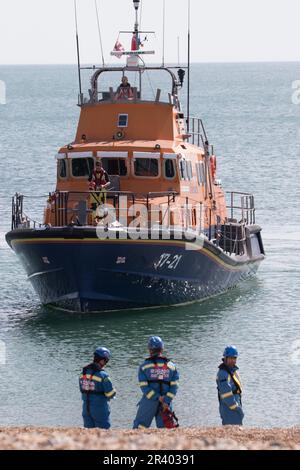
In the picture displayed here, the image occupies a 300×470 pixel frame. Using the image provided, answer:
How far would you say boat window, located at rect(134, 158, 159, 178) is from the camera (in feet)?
76.1

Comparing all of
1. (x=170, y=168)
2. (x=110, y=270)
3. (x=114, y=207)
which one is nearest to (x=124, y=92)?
(x=170, y=168)

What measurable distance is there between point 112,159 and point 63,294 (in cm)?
274

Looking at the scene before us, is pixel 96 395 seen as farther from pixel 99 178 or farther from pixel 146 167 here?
pixel 146 167

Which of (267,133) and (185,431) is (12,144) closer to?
(267,133)

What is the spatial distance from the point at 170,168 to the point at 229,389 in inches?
380

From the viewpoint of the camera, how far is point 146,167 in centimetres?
2325

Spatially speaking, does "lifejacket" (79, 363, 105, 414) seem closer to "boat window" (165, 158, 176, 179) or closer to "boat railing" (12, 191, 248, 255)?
"boat railing" (12, 191, 248, 255)

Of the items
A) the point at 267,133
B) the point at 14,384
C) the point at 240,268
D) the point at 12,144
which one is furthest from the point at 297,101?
the point at 14,384

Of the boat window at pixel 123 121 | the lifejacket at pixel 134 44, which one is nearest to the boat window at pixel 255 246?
the boat window at pixel 123 121

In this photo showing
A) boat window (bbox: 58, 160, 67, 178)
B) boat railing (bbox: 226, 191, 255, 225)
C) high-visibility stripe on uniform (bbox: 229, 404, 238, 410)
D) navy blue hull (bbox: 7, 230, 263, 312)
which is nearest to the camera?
high-visibility stripe on uniform (bbox: 229, 404, 238, 410)

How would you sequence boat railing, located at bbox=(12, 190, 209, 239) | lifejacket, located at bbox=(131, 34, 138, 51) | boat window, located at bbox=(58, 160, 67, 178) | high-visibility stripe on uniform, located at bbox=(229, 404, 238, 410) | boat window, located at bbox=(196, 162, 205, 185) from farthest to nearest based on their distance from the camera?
1. lifejacket, located at bbox=(131, 34, 138, 51)
2. boat window, located at bbox=(196, 162, 205, 185)
3. boat window, located at bbox=(58, 160, 67, 178)
4. boat railing, located at bbox=(12, 190, 209, 239)
5. high-visibility stripe on uniform, located at bbox=(229, 404, 238, 410)

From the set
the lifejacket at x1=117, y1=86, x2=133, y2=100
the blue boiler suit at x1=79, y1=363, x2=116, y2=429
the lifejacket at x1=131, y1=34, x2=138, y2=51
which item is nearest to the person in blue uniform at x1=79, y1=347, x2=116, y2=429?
Result: the blue boiler suit at x1=79, y1=363, x2=116, y2=429

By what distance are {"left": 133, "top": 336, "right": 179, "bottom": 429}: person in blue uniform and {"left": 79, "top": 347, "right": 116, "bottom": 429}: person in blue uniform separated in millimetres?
376

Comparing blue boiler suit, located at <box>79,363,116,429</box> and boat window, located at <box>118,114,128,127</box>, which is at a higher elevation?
boat window, located at <box>118,114,128,127</box>
